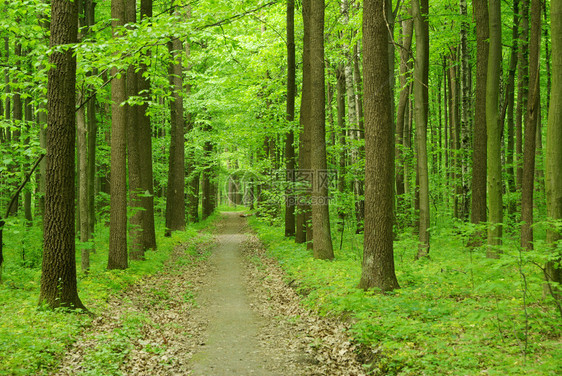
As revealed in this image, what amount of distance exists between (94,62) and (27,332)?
528 centimetres

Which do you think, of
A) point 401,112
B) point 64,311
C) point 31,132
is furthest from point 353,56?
point 64,311

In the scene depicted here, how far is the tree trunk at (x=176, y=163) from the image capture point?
2081 centimetres

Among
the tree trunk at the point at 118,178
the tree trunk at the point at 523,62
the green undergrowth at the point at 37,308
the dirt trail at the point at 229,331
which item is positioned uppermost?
the tree trunk at the point at 523,62

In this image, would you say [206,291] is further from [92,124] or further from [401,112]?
[401,112]

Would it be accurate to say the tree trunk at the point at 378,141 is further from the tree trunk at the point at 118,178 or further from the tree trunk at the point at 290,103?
the tree trunk at the point at 290,103

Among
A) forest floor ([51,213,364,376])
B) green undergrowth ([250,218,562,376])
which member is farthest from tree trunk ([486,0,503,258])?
forest floor ([51,213,364,376])

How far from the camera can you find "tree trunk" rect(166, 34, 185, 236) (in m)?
20.8

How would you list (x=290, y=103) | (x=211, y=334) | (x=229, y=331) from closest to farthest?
(x=211, y=334)
(x=229, y=331)
(x=290, y=103)

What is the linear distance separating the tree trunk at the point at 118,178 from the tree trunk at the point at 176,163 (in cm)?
822

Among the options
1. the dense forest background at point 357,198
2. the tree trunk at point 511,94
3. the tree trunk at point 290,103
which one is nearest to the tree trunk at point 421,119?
the dense forest background at point 357,198

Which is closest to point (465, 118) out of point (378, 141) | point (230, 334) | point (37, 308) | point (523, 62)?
point (523, 62)

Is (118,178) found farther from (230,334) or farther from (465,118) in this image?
(465,118)

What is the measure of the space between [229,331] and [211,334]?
0.38 metres

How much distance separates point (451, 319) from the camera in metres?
6.56
